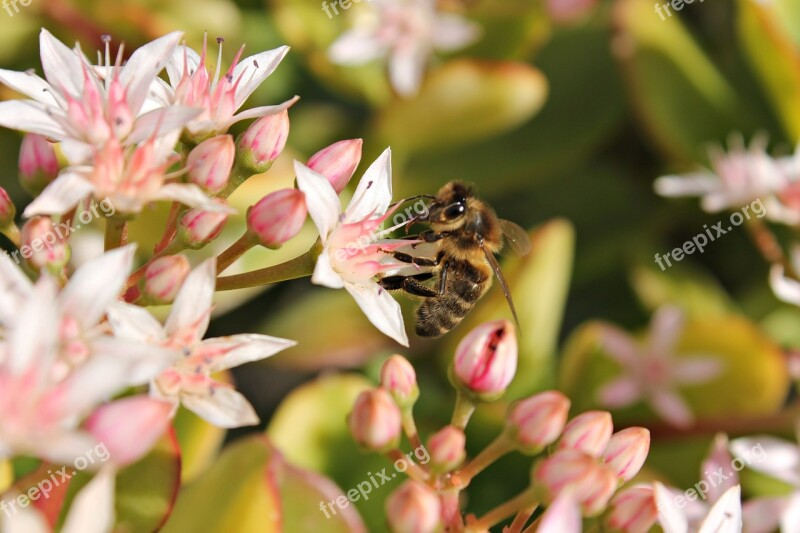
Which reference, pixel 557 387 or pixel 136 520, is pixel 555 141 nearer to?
pixel 557 387

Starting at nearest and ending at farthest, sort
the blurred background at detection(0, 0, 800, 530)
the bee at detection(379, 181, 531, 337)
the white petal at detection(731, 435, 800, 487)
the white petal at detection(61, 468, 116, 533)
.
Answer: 1. the white petal at detection(61, 468, 116, 533)
2. the bee at detection(379, 181, 531, 337)
3. the white petal at detection(731, 435, 800, 487)
4. the blurred background at detection(0, 0, 800, 530)

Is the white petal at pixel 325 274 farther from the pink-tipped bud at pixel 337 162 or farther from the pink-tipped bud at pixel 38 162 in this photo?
the pink-tipped bud at pixel 38 162

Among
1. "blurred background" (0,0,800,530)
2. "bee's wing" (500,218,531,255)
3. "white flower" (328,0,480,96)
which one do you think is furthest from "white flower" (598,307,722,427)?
"white flower" (328,0,480,96)

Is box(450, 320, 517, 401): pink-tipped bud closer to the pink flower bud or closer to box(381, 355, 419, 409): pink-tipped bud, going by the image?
box(381, 355, 419, 409): pink-tipped bud

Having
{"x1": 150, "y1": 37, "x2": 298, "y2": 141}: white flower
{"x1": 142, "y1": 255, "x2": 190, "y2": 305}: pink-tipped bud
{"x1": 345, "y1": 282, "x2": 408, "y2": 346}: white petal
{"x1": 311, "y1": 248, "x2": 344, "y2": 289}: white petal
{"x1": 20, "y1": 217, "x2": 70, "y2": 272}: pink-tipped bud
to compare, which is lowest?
{"x1": 345, "y1": 282, "x2": 408, "y2": 346}: white petal

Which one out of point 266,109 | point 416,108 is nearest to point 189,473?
point 266,109

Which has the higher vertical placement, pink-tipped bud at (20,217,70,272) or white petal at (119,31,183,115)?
white petal at (119,31,183,115)

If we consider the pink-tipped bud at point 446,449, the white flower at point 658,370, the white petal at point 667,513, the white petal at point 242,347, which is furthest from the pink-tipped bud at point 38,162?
the white flower at point 658,370
